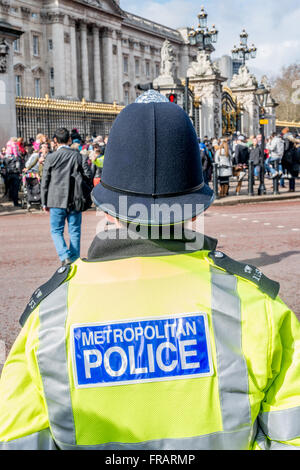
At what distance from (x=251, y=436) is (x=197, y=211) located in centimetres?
57

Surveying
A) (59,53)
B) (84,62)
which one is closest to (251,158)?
(59,53)

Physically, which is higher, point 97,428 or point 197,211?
point 197,211

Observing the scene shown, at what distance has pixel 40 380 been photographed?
1.50 meters

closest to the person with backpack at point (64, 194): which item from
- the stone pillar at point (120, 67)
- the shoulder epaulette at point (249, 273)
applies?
the shoulder epaulette at point (249, 273)

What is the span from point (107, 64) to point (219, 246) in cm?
6703

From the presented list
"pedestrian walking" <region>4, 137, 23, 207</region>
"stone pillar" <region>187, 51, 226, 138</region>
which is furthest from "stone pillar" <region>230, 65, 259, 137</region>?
"pedestrian walking" <region>4, 137, 23, 207</region>

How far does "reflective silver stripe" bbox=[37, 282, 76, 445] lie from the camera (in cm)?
148

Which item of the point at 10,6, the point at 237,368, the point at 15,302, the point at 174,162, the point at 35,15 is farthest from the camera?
the point at 35,15

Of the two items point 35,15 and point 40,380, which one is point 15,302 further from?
point 35,15

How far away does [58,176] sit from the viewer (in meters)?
7.31

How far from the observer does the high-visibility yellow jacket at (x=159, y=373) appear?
57.8 inches

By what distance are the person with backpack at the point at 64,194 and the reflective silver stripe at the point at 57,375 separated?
572 centimetres

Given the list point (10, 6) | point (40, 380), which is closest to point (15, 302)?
point (40, 380)

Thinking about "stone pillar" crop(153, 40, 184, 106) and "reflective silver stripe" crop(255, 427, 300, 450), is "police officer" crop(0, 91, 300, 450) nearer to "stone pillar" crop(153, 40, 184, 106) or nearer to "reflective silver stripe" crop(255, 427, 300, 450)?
"reflective silver stripe" crop(255, 427, 300, 450)
